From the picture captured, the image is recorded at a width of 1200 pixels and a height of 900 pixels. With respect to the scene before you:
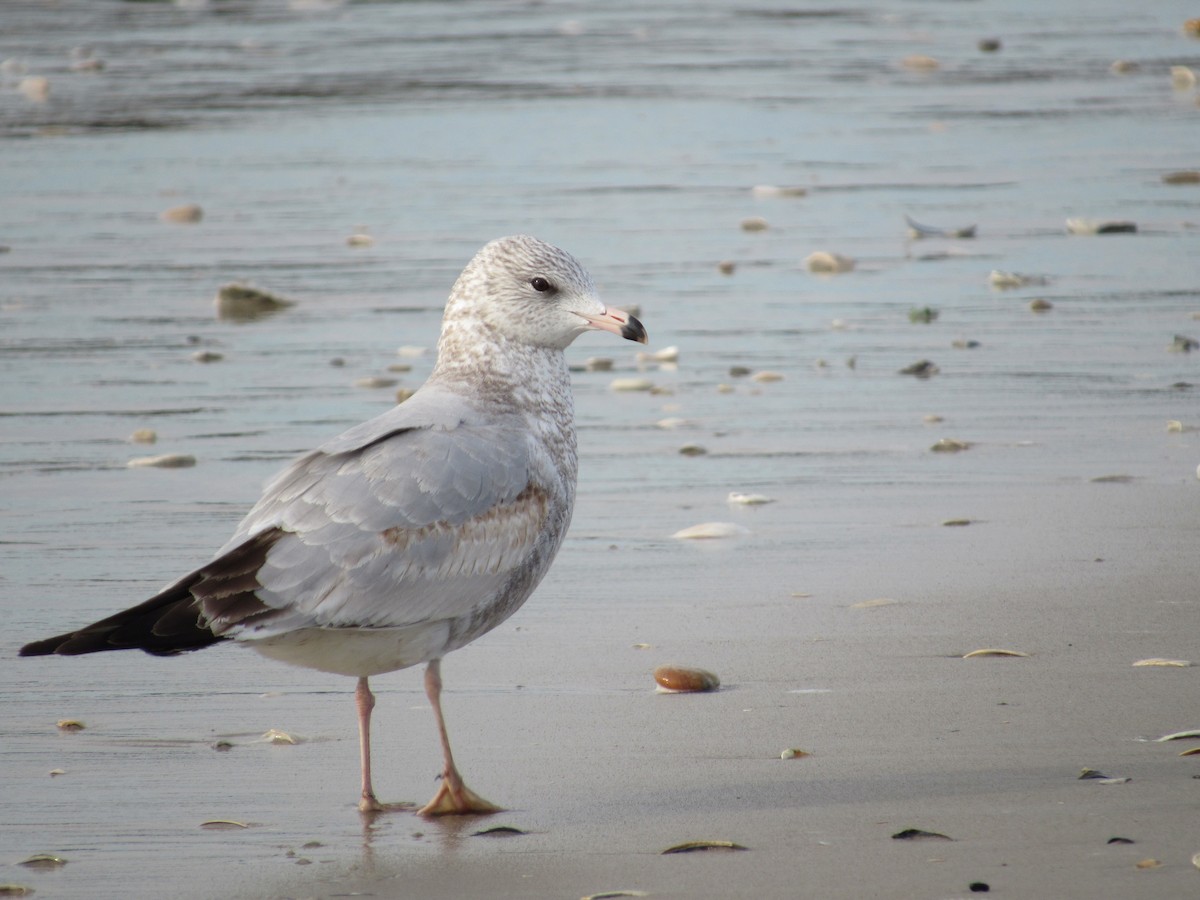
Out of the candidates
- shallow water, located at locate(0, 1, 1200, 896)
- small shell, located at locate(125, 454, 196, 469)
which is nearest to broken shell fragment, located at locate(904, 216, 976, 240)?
shallow water, located at locate(0, 1, 1200, 896)

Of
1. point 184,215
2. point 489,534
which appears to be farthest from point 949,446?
point 184,215

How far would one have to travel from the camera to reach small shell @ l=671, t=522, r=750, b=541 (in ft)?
22.2

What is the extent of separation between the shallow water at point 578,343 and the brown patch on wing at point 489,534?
56 centimetres

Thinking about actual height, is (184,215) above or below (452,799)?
above

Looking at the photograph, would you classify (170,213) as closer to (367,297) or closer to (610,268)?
(367,297)

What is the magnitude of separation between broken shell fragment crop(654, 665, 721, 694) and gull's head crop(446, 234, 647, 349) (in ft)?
3.28

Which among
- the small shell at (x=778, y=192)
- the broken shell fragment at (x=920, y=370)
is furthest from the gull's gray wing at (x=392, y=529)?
the small shell at (x=778, y=192)

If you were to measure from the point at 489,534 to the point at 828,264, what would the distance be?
6630 millimetres

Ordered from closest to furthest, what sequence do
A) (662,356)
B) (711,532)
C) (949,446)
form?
(711,532) < (949,446) < (662,356)

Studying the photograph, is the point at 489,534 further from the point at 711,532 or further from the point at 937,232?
the point at 937,232

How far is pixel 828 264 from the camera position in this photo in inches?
436

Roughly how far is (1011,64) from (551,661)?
14434 millimetres

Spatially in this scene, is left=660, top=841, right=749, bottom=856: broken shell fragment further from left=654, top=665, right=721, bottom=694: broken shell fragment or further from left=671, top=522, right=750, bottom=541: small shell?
left=671, top=522, right=750, bottom=541: small shell

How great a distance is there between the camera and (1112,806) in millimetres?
4262
